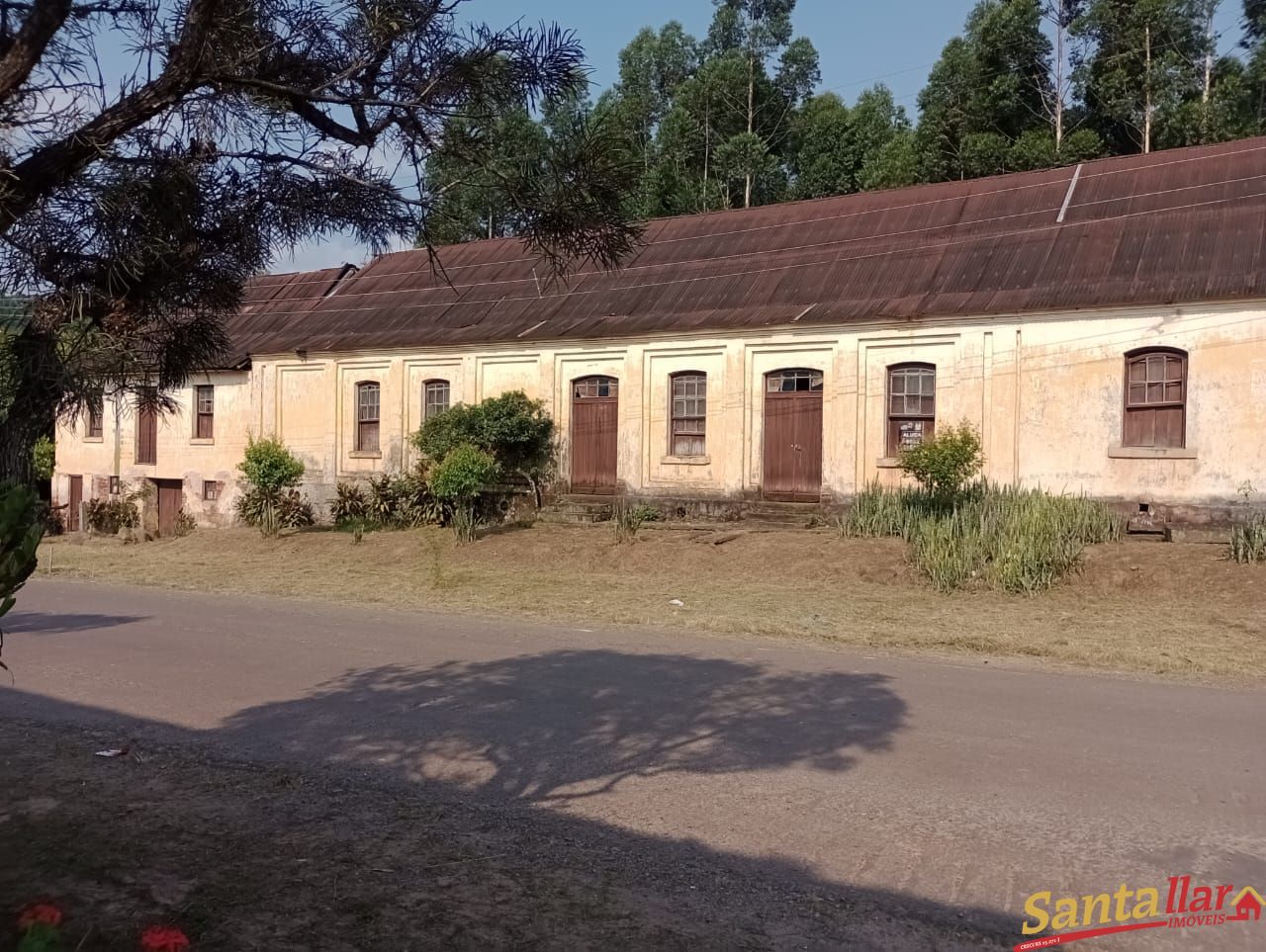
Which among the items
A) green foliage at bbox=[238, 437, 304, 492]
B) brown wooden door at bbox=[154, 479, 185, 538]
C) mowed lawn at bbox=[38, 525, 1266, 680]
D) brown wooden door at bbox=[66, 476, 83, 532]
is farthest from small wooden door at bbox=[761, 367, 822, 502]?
brown wooden door at bbox=[66, 476, 83, 532]

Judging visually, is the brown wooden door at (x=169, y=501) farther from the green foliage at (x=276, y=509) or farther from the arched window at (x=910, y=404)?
the arched window at (x=910, y=404)

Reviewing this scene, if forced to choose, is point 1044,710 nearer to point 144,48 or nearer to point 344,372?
point 144,48

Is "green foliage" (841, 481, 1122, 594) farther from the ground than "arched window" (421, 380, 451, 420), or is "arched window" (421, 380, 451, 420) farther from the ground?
"arched window" (421, 380, 451, 420)

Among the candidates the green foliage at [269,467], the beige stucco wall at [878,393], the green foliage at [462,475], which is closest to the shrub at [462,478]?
the green foliage at [462,475]

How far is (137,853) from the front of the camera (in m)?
5.30

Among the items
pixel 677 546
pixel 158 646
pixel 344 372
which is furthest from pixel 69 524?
pixel 158 646

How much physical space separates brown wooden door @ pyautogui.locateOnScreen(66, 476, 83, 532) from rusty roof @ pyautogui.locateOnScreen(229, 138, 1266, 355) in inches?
270

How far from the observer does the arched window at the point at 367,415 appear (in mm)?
27594

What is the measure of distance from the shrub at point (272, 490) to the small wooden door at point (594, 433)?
6.49 m

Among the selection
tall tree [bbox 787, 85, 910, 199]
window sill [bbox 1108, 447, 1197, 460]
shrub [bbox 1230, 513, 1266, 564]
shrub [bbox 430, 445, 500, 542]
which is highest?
tall tree [bbox 787, 85, 910, 199]

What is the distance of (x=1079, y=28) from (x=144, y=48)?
37776 millimetres

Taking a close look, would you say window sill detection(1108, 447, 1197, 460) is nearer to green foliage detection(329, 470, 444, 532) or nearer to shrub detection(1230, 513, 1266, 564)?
shrub detection(1230, 513, 1266, 564)

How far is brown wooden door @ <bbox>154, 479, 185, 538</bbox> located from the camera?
30203 mm

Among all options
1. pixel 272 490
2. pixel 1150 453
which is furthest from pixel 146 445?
pixel 1150 453
